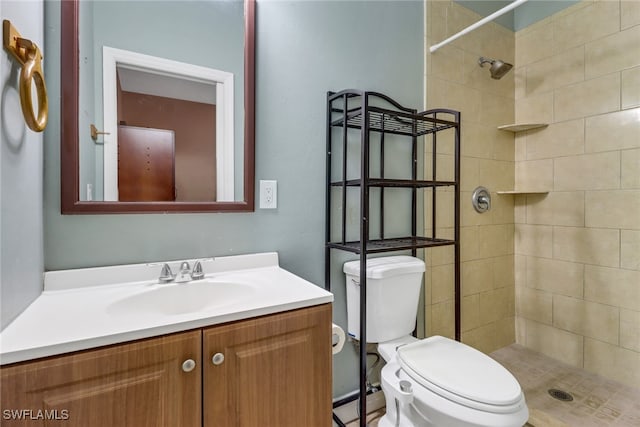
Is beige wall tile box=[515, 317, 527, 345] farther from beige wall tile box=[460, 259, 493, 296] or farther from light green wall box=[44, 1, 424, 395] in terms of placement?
light green wall box=[44, 1, 424, 395]

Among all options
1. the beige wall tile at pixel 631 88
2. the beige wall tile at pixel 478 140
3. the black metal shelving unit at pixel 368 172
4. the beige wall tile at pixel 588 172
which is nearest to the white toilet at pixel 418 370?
the black metal shelving unit at pixel 368 172

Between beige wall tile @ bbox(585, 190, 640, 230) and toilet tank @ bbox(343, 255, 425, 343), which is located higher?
beige wall tile @ bbox(585, 190, 640, 230)

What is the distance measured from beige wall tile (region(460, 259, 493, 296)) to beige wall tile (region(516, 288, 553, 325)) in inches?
→ 12.5

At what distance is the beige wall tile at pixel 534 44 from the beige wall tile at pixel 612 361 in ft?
6.07

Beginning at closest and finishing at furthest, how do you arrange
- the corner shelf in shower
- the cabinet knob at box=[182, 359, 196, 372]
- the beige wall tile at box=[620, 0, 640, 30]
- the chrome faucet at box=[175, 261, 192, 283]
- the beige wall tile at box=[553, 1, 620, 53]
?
the cabinet knob at box=[182, 359, 196, 372]
the chrome faucet at box=[175, 261, 192, 283]
the beige wall tile at box=[620, 0, 640, 30]
the beige wall tile at box=[553, 1, 620, 53]
the corner shelf in shower

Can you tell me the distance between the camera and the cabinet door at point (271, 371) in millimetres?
741

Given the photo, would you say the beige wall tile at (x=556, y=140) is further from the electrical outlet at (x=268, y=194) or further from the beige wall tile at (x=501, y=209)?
the electrical outlet at (x=268, y=194)

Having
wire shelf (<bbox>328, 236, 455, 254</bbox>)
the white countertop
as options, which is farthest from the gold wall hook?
wire shelf (<bbox>328, 236, 455, 254</bbox>)

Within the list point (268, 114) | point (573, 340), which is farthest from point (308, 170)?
point (573, 340)

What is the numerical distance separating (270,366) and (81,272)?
2.24 ft

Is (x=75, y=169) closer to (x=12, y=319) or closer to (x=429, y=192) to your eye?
(x=12, y=319)

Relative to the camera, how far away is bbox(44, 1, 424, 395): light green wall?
3.24ft

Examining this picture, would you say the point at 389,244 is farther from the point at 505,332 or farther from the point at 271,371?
the point at 505,332

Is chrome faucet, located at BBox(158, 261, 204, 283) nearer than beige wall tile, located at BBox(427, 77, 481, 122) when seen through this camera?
Yes
